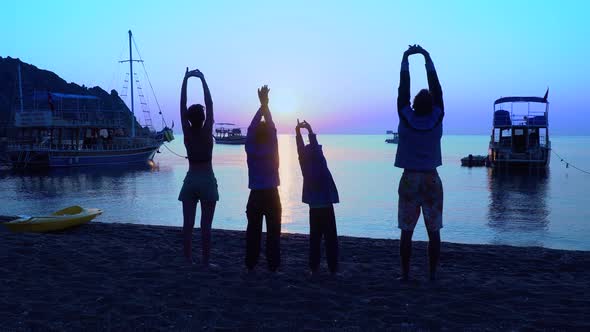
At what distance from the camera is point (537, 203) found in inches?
1101

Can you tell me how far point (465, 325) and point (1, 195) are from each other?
32.4m

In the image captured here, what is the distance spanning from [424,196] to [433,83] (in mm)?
1156

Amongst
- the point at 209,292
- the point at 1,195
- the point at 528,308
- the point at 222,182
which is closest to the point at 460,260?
the point at 528,308

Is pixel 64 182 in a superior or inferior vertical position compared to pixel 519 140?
inferior

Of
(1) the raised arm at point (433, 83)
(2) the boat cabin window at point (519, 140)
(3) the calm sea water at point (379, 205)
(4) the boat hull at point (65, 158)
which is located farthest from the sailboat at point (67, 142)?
(1) the raised arm at point (433, 83)

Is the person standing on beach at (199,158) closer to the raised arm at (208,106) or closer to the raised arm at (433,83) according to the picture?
the raised arm at (208,106)

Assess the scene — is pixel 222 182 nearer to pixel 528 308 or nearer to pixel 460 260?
pixel 460 260

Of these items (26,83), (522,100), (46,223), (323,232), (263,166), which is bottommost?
(46,223)

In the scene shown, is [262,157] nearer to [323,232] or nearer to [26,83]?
[323,232]

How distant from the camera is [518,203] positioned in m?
28.0

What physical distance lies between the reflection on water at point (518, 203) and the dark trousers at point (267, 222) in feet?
41.3

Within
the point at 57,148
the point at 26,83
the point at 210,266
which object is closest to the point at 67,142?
the point at 57,148

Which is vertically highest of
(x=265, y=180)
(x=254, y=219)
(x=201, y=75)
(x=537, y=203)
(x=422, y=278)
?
(x=201, y=75)

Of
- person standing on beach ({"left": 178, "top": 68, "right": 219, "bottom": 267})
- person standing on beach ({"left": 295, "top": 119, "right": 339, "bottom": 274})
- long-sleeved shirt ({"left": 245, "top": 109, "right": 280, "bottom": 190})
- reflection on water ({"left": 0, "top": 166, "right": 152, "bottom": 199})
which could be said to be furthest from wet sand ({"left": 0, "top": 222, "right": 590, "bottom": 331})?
reflection on water ({"left": 0, "top": 166, "right": 152, "bottom": 199})
